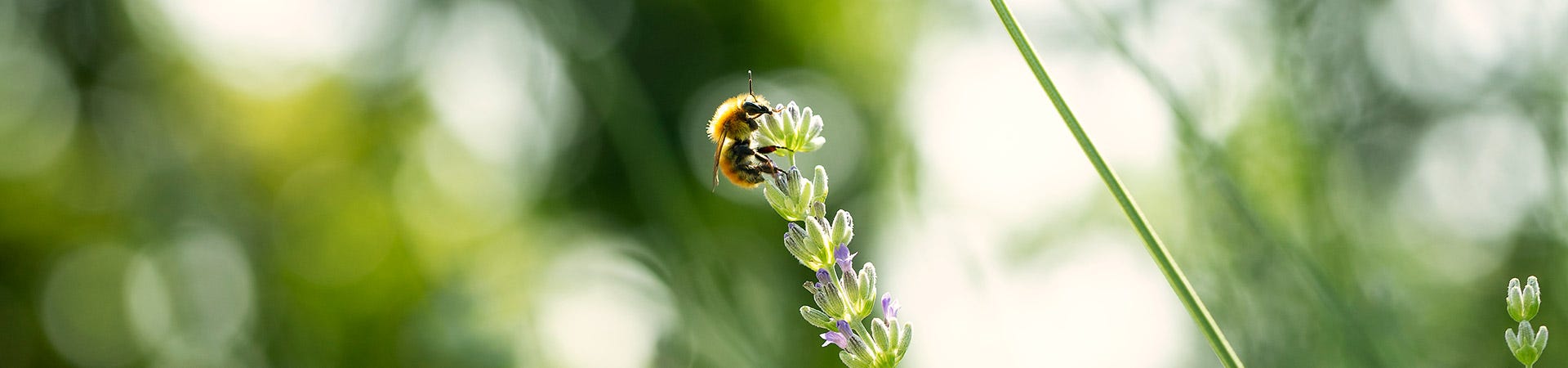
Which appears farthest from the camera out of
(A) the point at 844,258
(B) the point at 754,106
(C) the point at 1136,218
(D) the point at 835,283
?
(B) the point at 754,106

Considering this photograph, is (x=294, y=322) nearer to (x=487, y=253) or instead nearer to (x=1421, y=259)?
(x=487, y=253)

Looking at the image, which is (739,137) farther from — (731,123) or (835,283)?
(835,283)

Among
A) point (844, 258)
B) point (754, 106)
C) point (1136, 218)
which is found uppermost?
point (754, 106)

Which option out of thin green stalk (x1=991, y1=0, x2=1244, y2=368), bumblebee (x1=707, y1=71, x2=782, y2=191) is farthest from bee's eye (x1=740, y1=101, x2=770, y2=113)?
thin green stalk (x1=991, y1=0, x2=1244, y2=368)

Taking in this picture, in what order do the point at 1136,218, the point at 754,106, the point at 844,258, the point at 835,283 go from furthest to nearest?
the point at 754,106 → the point at 844,258 → the point at 835,283 → the point at 1136,218

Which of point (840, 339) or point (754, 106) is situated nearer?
point (840, 339)

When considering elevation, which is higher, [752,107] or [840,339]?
[752,107]

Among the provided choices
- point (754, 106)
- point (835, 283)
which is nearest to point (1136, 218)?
point (835, 283)
